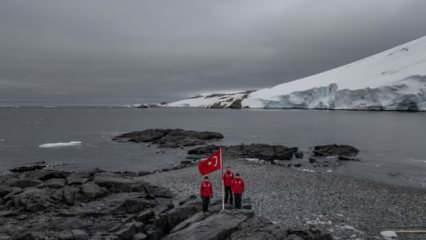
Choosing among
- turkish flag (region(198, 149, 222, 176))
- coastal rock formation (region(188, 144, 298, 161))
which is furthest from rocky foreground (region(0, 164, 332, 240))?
coastal rock formation (region(188, 144, 298, 161))

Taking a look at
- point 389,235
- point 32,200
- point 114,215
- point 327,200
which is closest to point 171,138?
point 32,200

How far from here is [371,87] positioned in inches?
4712

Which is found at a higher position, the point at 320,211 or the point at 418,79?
the point at 418,79

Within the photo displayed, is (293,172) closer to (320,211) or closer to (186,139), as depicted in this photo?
(320,211)

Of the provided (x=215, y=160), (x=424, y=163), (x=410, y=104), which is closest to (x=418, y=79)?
(x=410, y=104)

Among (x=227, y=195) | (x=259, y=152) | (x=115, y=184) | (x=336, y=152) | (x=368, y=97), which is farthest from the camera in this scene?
(x=368, y=97)

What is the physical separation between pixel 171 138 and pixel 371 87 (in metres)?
90.9

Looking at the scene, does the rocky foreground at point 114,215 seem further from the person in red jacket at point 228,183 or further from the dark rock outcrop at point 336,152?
the dark rock outcrop at point 336,152

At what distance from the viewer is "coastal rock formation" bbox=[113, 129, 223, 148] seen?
175 ft

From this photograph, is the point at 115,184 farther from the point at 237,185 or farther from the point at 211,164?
the point at 237,185

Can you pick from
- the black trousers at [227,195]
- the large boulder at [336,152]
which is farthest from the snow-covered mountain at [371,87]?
the black trousers at [227,195]

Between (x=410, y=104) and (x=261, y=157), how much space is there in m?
106

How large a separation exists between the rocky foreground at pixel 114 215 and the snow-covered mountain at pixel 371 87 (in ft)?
378

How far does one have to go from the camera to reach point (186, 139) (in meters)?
55.4
